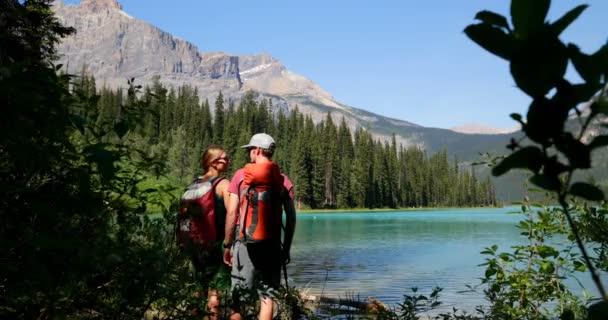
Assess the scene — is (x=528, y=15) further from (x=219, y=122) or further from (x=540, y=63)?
(x=219, y=122)

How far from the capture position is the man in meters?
4.52

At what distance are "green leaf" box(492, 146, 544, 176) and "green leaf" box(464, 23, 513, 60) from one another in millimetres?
118

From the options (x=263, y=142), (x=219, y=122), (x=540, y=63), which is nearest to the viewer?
(x=540, y=63)

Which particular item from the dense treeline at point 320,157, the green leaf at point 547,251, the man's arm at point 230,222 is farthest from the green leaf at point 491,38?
the dense treeline at point 320,157

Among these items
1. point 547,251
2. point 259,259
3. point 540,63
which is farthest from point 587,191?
Result: point 259,259

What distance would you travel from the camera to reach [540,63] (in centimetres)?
58

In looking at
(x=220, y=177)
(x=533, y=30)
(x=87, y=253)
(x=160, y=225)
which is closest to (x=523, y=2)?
(x=533, y=30)

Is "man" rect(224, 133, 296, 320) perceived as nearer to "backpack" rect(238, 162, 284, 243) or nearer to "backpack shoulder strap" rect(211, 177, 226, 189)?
"backpack" rect(238, 162, 284, 243)

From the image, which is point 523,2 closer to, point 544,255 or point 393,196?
point 544,255

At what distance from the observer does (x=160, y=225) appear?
2830mm

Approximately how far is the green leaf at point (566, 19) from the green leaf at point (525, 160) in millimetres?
144

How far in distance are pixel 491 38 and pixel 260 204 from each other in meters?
3.98

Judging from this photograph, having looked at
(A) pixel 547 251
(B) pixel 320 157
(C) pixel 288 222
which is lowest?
(A) pixel 547 251

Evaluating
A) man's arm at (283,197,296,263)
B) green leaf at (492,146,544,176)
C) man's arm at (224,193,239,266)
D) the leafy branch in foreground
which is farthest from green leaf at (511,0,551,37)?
man's arm at (224,193,239,266)
